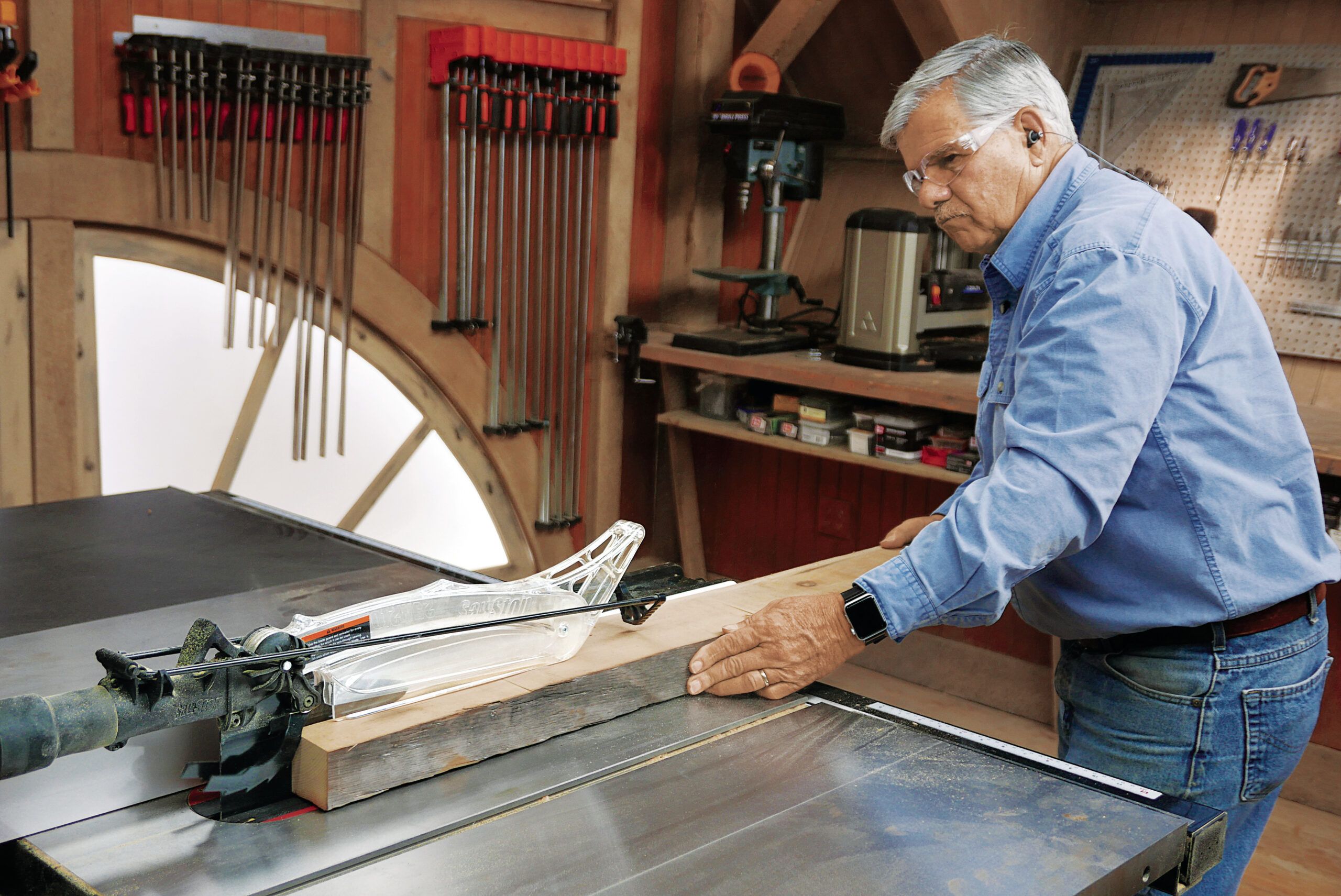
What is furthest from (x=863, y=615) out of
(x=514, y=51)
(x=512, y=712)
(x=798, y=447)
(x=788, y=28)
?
(x=788, y=28)

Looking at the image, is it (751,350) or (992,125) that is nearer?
(992,125)

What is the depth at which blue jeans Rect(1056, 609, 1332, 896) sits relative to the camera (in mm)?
1464

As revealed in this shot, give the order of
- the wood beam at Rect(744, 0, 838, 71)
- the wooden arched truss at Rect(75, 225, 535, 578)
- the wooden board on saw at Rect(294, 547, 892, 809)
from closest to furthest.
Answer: the wooden board on saw at Rect(294, 547, 892, 809), the wooden arched truss at Rect(75, 225, 535, 578), the wood beam at Rect(744, 0, 838, 71)

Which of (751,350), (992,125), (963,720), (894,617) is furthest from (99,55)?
(963,720)

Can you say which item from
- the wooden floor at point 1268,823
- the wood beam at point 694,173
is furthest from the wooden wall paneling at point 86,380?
the wooden floor at point 1268,823

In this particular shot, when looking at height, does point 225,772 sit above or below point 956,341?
below

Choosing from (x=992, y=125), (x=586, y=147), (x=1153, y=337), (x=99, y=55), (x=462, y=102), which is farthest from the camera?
(x=586, y=147)

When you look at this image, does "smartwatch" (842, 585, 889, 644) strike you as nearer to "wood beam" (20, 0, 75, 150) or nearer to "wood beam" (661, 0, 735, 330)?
"wood beam" (20, 0, 75, 150)

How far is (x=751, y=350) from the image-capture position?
11.6ft

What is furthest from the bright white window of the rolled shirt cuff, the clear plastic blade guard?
the rolled shirt cuff

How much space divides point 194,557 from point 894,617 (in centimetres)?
111

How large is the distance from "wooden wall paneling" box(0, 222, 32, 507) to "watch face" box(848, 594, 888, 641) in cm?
225

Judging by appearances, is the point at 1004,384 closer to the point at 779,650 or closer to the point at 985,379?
the point at 985,379

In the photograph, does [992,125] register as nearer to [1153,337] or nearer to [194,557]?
[1153,337]
